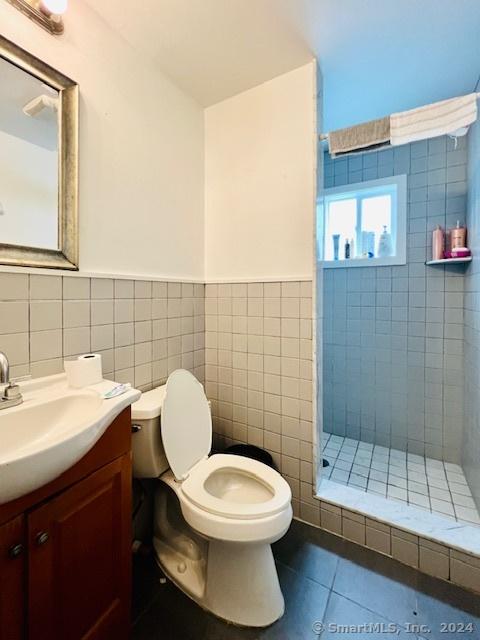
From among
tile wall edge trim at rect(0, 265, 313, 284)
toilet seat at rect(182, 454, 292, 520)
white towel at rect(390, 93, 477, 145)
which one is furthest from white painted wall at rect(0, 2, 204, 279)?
white towel at rect(390, 93, 477, 145)

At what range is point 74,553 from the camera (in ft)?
2.68

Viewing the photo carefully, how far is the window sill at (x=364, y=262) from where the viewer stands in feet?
7.39

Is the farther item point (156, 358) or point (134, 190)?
point (156, 358)

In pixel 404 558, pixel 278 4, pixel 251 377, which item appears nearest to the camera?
pixel 278 4

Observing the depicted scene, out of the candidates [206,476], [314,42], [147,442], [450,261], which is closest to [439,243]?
[450,261]

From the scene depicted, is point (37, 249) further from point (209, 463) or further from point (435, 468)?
point (435, 468)

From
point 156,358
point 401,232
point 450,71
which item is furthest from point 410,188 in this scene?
point 156,358

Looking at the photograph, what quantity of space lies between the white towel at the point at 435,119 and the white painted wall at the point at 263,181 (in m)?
0.39

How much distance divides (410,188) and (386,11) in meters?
1.19

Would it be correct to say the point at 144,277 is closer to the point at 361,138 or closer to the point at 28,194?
the point at 28,194

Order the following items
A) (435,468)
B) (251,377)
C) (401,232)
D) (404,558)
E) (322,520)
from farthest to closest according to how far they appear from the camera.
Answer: (401,232) → (435,468) → (251,377) → (322,520) → (404,558)

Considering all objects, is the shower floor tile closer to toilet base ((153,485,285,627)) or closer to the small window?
toilet base ((153,485,285,627))

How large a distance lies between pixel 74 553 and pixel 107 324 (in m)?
0.80

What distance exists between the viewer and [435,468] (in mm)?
2061
